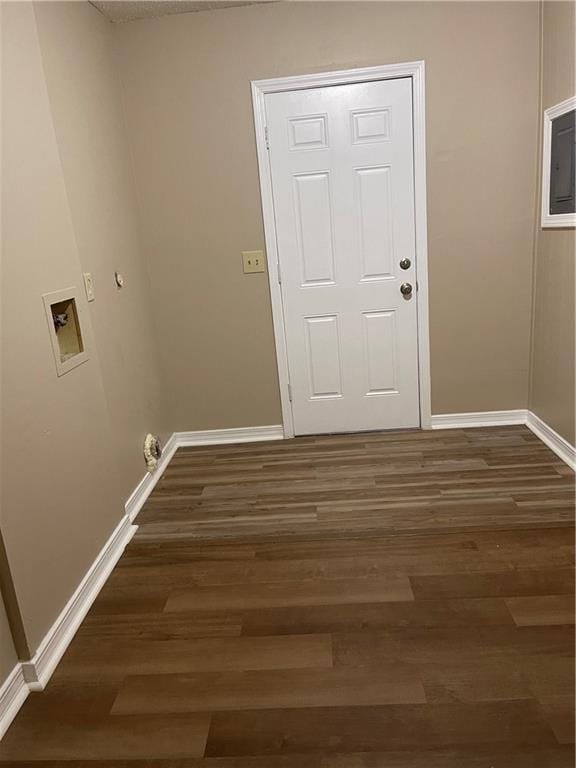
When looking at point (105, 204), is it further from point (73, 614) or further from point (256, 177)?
point (73, 614)

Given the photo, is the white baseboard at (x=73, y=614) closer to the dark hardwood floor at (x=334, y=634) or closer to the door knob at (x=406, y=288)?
the dark hardwood floor at (x=334, y=634)

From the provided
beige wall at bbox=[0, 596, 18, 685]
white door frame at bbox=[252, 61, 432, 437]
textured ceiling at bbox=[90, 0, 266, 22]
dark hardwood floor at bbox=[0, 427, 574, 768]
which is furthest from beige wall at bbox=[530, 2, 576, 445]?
beige wall at bbox=[0, 596, 18, 685]

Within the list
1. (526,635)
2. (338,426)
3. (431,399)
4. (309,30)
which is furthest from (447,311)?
(526,635)

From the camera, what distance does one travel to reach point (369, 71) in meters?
3.00

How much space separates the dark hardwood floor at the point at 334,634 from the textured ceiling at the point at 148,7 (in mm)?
2577

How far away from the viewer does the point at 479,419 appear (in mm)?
3504

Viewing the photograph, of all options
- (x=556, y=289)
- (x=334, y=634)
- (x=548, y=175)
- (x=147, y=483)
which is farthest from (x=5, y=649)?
(x=548, y=175)

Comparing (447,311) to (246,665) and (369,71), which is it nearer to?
(369,71)

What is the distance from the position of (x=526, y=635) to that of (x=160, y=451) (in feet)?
7.26

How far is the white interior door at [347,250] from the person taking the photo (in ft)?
10.1

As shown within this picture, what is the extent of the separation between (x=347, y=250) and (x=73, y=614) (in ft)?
7.80

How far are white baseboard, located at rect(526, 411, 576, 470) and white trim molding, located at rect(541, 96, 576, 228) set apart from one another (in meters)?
1.14

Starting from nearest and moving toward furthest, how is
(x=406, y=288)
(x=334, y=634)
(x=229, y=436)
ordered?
(x=334, y=634)
(x=406, y=288)
(x=229, y=436)

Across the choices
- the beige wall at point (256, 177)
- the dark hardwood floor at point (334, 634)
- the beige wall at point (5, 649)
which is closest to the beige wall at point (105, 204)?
the beige wall at point (256, 177)
